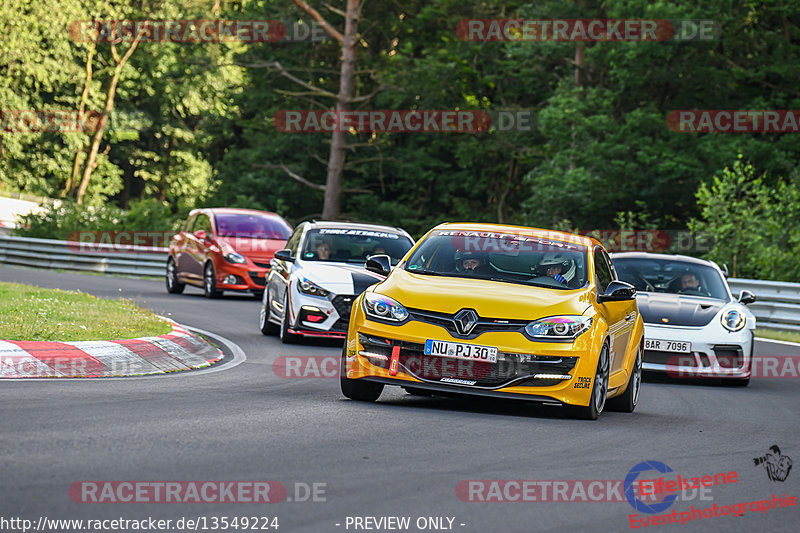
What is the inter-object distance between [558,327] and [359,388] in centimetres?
167

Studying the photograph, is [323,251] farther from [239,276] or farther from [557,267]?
[239,276]

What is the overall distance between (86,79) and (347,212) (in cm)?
2101

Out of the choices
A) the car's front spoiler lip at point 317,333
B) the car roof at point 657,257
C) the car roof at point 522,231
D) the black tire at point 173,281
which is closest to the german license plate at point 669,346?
the car roof at point 657,257

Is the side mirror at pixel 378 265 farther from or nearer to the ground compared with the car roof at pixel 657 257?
nearer to the ground

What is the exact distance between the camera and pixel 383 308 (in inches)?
397

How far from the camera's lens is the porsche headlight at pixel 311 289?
15.9 meters

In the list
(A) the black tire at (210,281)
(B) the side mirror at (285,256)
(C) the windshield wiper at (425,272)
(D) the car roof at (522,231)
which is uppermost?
(D) the car roof at (522,231)

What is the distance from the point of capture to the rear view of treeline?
37.3 metres

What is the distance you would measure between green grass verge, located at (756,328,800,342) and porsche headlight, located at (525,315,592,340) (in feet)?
40.7

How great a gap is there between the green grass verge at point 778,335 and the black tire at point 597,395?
39.1 ft

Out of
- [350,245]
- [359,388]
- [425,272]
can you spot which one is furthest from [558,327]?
[350,245]

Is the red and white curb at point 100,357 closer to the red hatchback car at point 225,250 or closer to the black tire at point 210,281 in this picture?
the red hatchback car at point 225,250

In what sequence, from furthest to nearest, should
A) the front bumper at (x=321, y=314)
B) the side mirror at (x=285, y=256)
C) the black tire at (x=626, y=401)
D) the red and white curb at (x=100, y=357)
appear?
1. the side mirror at (x=285, y=256)
2. the front bumper at (x=321, y=314)
3. the black tire at (x=626, y=401)
4. the red and white curb at (x=100, y=357)

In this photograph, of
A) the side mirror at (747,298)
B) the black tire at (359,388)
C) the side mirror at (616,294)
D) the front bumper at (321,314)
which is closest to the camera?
the black tire at (359,388)
